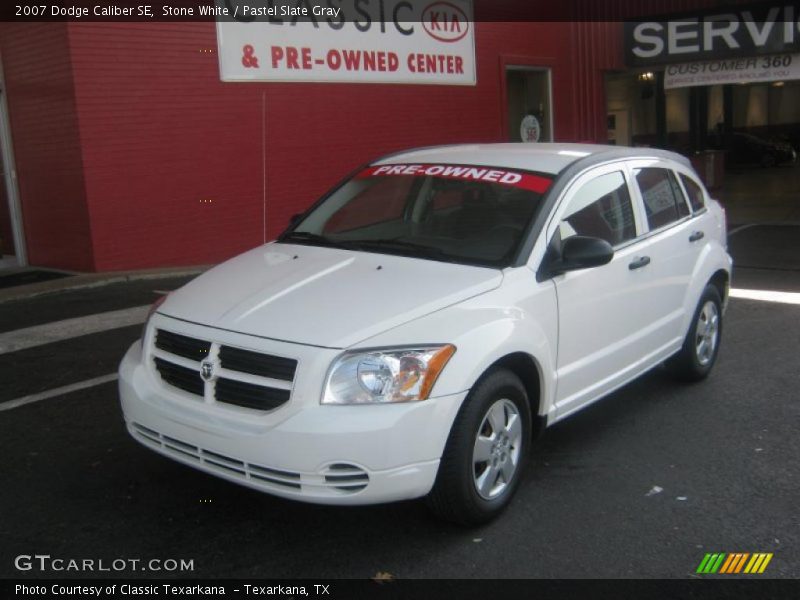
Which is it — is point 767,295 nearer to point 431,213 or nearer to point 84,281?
point 431,213

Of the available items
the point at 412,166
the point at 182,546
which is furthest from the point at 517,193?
the point at 182,546

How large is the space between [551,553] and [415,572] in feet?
2.03

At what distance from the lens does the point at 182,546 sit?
3.80 metres

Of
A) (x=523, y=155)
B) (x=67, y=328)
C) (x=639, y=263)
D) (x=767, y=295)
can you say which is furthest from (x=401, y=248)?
(x=767, y=295)

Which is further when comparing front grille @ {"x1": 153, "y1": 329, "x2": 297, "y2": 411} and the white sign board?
the white sign board

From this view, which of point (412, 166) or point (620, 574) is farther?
point (412, 166)

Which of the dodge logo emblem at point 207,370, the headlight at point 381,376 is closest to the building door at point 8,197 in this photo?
the dodge logo emblem at point 207,370

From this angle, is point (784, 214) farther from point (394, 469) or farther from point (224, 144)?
point (394, 469)

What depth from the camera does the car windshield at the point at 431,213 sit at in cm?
458

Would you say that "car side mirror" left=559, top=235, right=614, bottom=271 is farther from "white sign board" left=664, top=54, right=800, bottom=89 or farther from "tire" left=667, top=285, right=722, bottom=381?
"white sign board" left=664, top=54, right=800, bottom=89

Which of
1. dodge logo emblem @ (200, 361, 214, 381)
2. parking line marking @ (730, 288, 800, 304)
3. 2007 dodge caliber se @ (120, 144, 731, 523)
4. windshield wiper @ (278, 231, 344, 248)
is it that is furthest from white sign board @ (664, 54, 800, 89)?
dodge logo emblem @ (200, 361, 214, 381)

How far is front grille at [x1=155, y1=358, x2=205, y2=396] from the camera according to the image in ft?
12.7

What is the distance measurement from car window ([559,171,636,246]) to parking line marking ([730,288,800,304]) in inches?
175

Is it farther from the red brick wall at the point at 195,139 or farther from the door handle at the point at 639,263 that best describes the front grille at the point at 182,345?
the red brick wall at the point at 195,139
